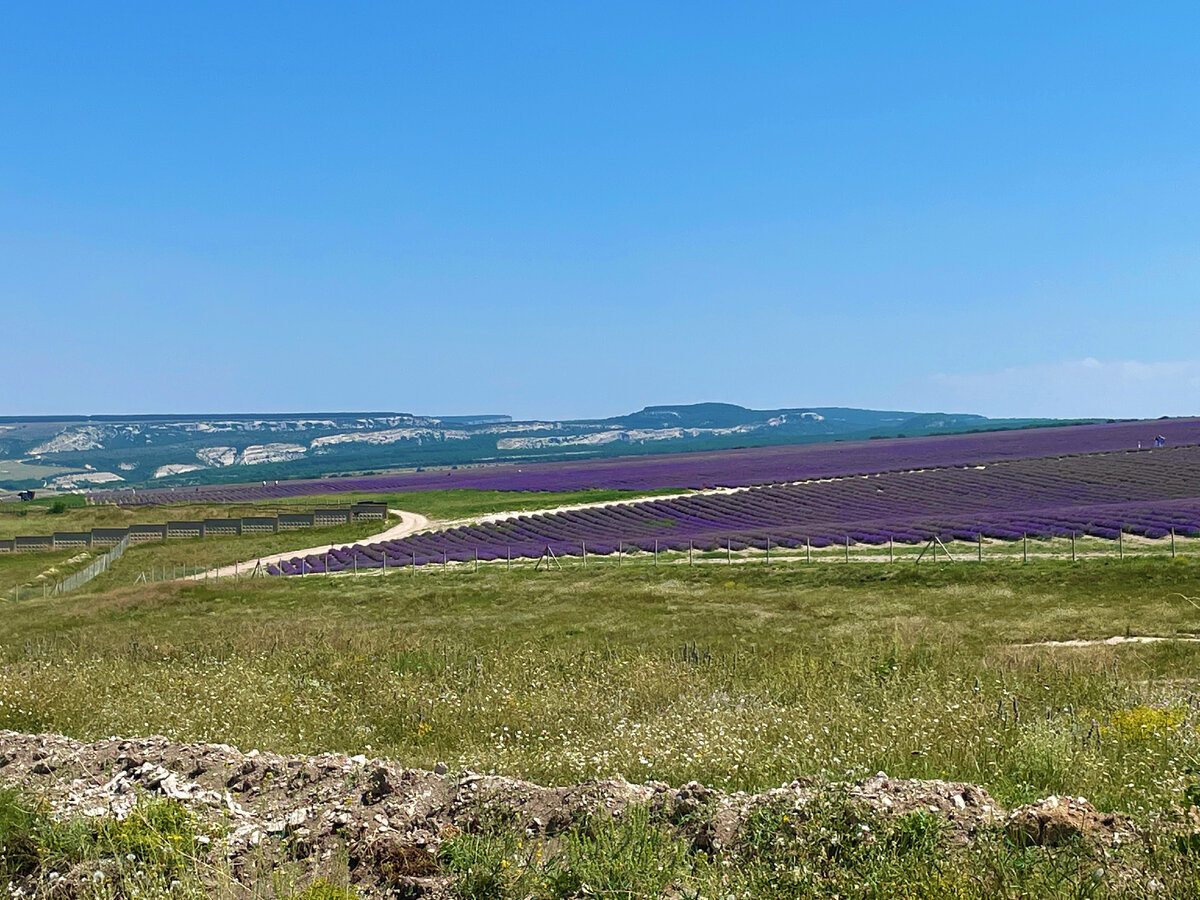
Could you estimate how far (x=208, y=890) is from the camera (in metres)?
6.93

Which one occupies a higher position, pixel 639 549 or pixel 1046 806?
pixel 1046 806

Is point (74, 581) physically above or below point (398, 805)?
below

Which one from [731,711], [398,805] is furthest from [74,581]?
[398,805]

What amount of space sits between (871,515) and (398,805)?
58.7 m

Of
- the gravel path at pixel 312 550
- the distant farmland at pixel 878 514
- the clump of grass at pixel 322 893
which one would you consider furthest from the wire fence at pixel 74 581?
the clump of grass at pixel 322 893

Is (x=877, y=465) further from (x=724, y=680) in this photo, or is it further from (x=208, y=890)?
(x=208, y=890)

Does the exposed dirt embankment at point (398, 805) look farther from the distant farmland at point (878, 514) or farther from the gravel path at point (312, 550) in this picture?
→ the gravel path at point (312, 550)

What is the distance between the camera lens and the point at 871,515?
206ft

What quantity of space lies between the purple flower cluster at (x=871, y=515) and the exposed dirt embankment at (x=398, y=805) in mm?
40338

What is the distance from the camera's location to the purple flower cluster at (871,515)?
1932 inches

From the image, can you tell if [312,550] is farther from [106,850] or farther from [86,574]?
[106,850]

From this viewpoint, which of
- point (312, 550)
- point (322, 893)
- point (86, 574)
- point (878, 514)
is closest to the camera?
point (322, 893)

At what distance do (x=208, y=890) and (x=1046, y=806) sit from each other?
6.79 meters

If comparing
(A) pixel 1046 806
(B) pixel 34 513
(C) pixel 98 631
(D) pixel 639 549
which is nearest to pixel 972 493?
(D) pixel 639 549
